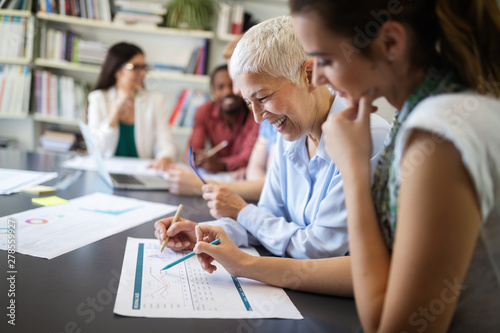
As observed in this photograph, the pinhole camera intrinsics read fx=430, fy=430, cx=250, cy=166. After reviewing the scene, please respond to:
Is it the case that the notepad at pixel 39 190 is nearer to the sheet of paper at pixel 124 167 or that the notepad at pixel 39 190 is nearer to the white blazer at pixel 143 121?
the sheet of paper at pixel 124 167

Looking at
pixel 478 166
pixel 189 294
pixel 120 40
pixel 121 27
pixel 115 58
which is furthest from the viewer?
pixel 120 40

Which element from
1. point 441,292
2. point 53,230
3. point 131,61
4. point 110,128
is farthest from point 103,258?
point 131,61

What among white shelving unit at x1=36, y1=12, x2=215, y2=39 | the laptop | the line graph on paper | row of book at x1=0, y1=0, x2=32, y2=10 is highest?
row of book at x1=0, y1=0, x2=32, y2=10

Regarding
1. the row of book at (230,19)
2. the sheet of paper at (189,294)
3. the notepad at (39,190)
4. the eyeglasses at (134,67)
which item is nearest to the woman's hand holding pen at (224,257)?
the sheet of paper at (189,294)

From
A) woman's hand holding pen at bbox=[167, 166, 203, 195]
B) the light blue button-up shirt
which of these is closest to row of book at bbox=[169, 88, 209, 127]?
woman's hand holding pen at bbox=[167, 166, 203, 195]

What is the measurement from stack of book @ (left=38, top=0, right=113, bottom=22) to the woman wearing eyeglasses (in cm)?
66

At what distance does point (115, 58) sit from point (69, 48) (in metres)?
0.79

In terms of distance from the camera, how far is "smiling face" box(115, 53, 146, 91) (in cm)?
292

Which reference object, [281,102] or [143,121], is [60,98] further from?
[281,102]

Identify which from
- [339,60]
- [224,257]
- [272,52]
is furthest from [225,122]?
[339,60]

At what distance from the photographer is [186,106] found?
360cm

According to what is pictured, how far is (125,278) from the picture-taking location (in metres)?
0.84

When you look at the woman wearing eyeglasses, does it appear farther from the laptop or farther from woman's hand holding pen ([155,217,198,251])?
woman's hand holding pen ([155,217,198,251])

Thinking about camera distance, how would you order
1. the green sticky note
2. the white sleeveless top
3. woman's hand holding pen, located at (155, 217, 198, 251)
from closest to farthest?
the white sleeveless top, woman's hand holding pen, located at (155, 217, 198, 251), the green sticky note
